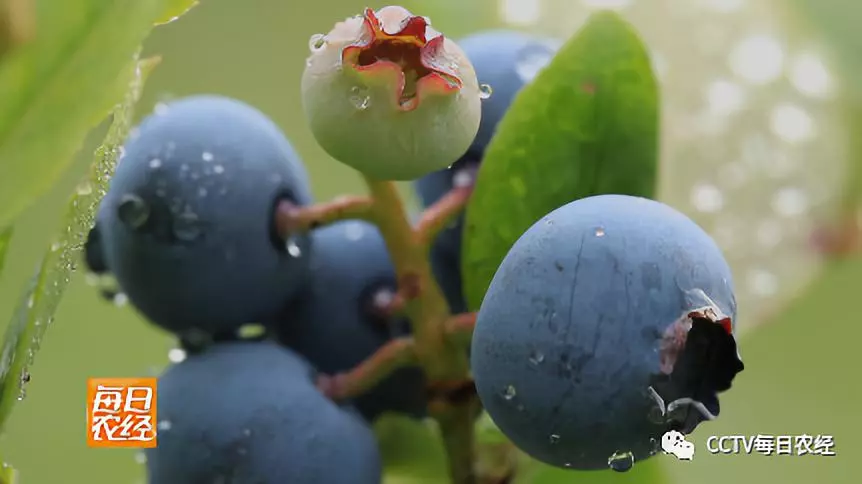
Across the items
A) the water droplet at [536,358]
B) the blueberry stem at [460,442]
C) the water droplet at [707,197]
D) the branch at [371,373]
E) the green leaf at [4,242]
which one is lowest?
the blueberry stem at [460,442]

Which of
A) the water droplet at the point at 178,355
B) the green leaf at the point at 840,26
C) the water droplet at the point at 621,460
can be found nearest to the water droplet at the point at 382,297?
the water droplet at the point at 178,355

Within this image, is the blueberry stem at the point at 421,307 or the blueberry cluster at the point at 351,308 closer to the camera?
the blueberry cluster at the point at 351,308

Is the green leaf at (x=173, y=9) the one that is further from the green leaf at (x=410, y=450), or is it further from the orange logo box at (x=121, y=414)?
the green leaf at (x=410, y=450)

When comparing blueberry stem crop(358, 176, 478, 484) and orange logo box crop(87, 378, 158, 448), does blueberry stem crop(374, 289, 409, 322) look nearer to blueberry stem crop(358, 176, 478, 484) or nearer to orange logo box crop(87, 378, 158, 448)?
blueberry stem crop(358, 176, 478, 484)

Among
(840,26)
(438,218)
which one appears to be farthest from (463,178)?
(840,26)

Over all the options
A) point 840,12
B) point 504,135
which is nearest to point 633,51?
point 504,135

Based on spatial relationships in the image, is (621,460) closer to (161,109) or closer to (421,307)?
(421,307)

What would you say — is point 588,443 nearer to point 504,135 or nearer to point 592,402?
point 592,402

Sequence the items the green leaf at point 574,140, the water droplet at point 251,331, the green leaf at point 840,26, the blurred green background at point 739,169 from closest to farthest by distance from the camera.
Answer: the green leaf at point 574,140 < the water droplet at point 251,331 < the blurred green background at point 739,169 < the green leaf at point 840,26
